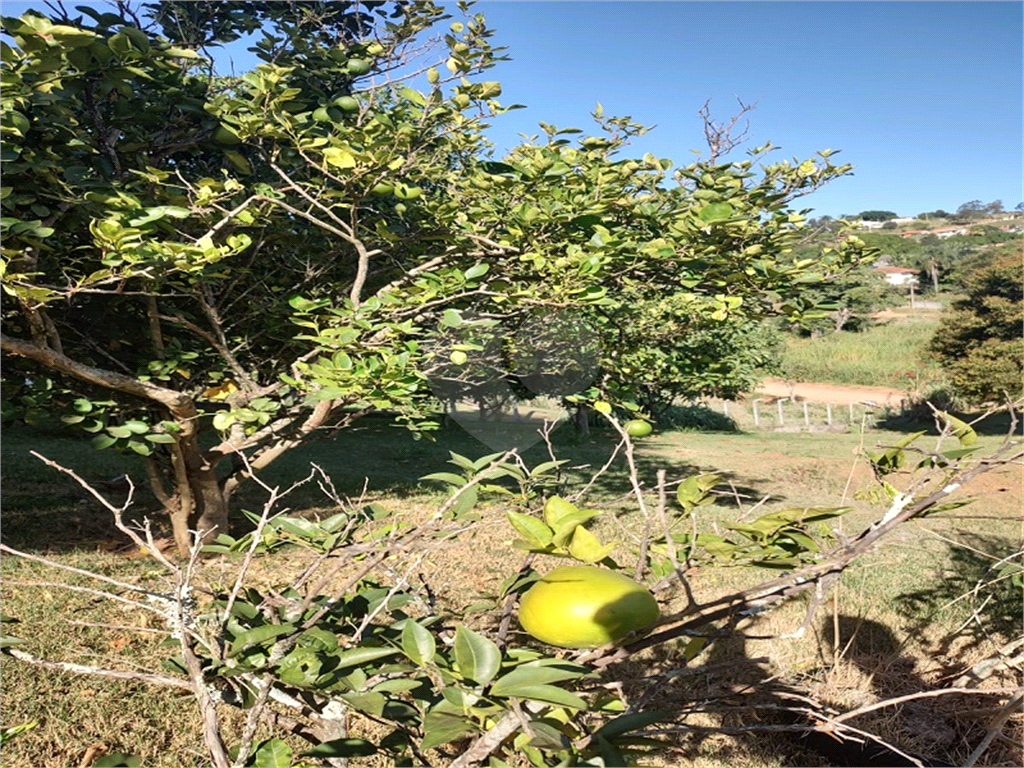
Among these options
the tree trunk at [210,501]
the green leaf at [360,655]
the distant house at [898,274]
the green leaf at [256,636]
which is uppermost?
the distant house at [898,274]

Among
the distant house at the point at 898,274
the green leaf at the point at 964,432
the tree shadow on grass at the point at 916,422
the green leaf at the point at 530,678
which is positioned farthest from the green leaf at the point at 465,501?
the distant house at the point at 898,274

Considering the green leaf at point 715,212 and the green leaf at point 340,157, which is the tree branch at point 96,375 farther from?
the green leaf at point 715,212

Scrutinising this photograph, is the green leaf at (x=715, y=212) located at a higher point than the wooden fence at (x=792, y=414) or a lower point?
higher

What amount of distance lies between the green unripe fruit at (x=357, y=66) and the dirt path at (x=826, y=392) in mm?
20396

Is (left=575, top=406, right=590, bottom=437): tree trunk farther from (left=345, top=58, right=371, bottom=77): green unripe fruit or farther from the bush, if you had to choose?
(left=345, top=58, right=371, bottom=77): green unripe fruit

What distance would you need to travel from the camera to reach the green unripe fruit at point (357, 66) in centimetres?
292

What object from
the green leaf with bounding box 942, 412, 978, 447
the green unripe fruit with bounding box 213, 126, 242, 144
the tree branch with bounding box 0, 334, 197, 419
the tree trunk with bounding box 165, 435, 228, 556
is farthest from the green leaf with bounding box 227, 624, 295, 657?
the tree trunk with bounding box 165, 435, 228, 556

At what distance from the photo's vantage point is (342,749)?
27.4 inches

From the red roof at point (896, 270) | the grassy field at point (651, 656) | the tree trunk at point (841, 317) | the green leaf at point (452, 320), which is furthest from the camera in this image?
the red roof at point (896, 270)

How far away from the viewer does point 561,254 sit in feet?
10.1

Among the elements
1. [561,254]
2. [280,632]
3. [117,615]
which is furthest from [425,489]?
[280,632]

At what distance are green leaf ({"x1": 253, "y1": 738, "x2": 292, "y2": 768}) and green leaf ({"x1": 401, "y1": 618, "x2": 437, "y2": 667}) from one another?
0.18 m

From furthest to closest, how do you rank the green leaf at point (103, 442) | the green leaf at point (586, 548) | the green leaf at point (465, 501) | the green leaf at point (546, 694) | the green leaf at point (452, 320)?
the green leaf at point (103, 442), the green leaf at point (452, 320), the green leaf at point (465, 501), the green leaf at point (586, 548), the green leaf at point (546, 694)

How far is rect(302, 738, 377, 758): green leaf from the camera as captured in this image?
0.69m
